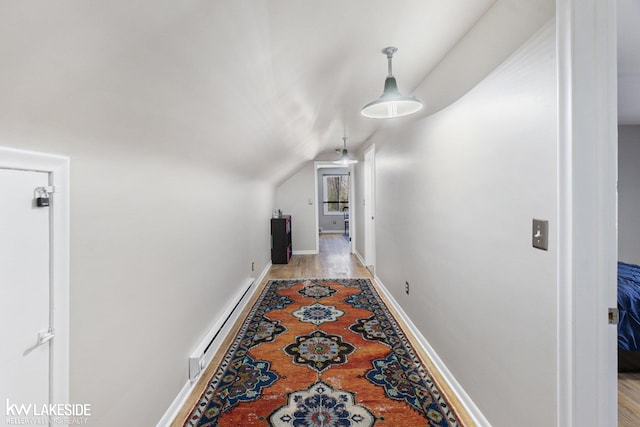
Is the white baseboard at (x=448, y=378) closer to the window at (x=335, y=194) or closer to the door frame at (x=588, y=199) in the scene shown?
the door frame at (x=588, y=199)

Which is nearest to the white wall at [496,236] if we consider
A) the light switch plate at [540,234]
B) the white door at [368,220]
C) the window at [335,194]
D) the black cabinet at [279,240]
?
the light switch plate at [540,234]

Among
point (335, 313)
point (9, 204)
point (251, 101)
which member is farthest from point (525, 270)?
point (335, 313)

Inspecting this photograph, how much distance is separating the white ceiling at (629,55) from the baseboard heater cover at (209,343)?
9.91ft

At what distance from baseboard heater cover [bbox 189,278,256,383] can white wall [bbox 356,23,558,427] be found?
1656 millimetres

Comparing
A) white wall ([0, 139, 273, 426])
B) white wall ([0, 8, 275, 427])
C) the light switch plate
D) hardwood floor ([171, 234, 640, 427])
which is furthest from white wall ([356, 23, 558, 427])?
white wall ([0, 139, 273, 426])

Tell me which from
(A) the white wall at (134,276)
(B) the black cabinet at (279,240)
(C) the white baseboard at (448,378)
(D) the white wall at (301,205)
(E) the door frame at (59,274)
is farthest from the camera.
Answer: (D) the white wall at (301,205)

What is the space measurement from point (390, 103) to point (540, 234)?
0.98 metres

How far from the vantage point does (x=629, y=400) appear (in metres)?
1.89

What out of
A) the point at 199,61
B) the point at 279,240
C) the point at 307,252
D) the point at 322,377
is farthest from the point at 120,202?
the point at 307,252

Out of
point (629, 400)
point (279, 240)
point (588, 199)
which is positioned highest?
point (588, 199)

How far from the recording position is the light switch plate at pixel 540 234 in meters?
1.18

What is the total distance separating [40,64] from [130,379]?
1289 mm

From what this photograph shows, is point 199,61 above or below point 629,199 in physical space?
above

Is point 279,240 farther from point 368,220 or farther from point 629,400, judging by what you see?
point 629,400
